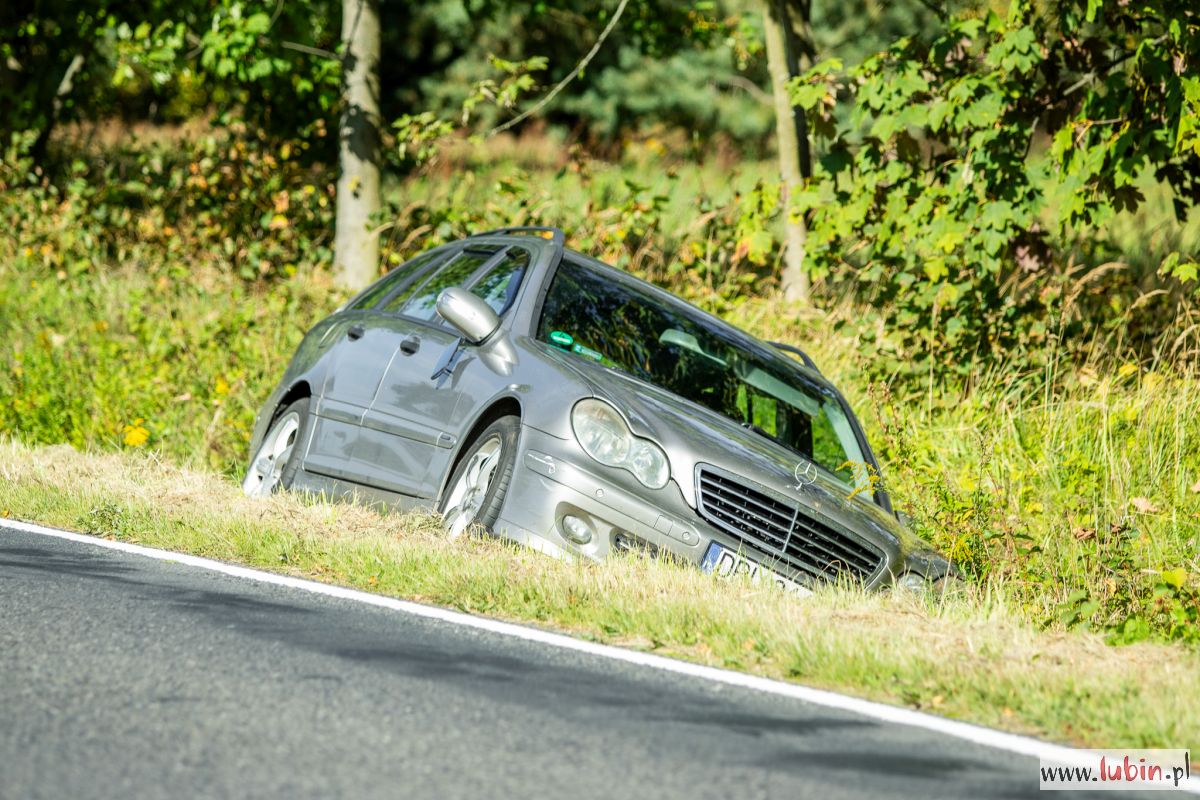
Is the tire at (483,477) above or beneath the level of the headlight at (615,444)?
beneath

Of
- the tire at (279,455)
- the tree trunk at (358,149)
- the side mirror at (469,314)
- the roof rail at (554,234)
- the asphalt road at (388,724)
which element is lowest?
the asphalt road at (388,724)

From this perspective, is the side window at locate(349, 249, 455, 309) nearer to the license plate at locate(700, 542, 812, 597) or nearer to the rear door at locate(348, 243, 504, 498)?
the rear door at locate(348, 243, 504, 498)

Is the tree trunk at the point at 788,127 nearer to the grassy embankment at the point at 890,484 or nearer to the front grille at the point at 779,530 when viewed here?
the grassy embankment at the point at 890,484

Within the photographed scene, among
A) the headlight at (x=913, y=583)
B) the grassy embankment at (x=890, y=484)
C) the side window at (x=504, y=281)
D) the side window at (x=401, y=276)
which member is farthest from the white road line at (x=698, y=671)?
the side window at (x=401, y=276)

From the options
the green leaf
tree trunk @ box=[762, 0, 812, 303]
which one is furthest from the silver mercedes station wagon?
tree trunk @ box=[762, 0, 812, 303]

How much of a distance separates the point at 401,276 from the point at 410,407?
1.79m

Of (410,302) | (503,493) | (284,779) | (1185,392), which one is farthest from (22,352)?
(284,779)

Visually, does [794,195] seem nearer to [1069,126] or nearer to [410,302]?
[1069,126]

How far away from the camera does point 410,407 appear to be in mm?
7770

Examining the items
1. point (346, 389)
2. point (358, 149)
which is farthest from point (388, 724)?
point (358, 149)

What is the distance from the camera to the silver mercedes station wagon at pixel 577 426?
6582mm

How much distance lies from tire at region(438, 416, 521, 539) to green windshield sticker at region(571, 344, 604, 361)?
2.19ft

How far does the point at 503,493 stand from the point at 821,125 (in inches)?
230

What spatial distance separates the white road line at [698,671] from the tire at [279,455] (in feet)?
4.77
